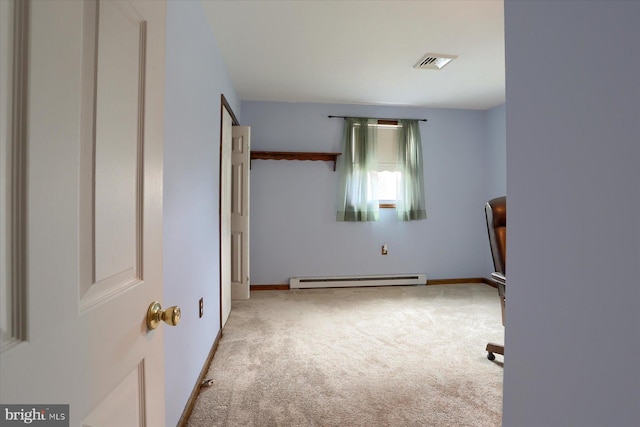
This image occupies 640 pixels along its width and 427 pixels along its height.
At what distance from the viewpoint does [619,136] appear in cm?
65

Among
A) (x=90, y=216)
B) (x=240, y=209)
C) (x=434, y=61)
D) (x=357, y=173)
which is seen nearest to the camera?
(x=90, y=216)

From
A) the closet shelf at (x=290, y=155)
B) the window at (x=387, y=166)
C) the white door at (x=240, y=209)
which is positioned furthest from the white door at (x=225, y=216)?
the window at (x=387, y=166)

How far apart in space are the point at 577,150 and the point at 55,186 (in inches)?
40.3

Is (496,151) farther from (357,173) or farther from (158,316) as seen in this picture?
(158,316)

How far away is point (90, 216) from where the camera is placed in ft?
1.72

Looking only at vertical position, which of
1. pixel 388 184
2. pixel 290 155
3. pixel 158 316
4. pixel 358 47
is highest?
pixel 358 47

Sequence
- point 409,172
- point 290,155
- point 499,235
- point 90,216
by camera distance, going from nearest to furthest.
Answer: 1. point 90,216
2. point 499,235
3. point 290,155
4. point 409,172

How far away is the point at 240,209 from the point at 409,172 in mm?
2379

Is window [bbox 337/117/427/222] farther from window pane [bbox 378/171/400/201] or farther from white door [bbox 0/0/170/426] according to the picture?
white door [bbox 0/0/170/426]

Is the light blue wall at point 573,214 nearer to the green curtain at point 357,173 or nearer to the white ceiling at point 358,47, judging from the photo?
the white ceiling at point 358,47

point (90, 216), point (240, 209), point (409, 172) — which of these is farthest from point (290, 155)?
point (90, 216)

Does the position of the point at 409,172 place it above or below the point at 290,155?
below

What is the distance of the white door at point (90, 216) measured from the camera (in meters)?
0.39

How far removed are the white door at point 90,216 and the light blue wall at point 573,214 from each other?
0.99m
